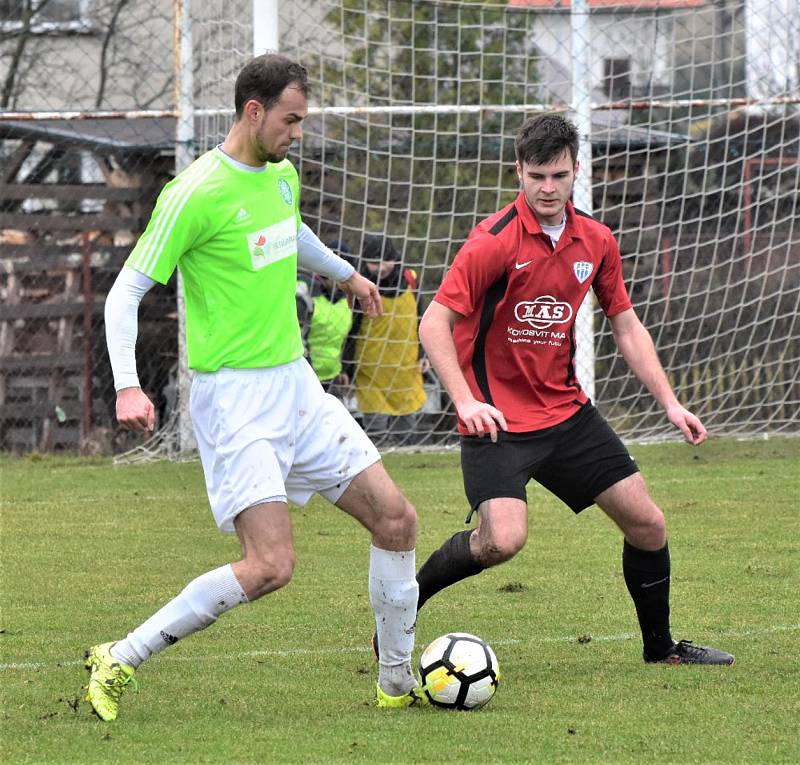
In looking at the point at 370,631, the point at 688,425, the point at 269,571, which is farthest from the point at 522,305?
the point at 370,631

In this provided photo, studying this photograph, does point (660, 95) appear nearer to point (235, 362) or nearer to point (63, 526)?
point (63, 526)

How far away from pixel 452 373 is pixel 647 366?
0.84 metres

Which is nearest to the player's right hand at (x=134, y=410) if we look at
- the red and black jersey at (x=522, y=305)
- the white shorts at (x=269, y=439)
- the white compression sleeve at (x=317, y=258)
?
the white shorts at (x=269, y=439)

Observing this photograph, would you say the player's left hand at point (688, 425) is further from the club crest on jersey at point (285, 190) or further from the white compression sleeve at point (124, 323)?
the white compression sleeve at point (124, 323)

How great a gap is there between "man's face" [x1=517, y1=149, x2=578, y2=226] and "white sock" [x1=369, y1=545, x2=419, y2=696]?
126 centimetres

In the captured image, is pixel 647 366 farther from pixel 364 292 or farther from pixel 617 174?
pixel 617 174

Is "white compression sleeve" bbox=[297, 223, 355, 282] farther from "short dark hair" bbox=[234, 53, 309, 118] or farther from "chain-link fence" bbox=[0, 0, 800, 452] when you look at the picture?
"chain-link fence" bbox=[0, 0, 800, 452]

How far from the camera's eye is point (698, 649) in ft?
17.0

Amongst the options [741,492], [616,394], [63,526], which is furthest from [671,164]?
[63,526]

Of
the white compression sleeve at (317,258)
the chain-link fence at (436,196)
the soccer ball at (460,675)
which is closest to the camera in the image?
the soccer ball at (460,675)

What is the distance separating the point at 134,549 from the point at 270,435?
3442 millimetres

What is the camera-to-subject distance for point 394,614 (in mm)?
4684

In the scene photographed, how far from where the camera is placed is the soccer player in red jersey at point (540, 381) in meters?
4.97

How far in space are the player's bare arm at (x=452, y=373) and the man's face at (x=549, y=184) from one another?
0.47 meters
